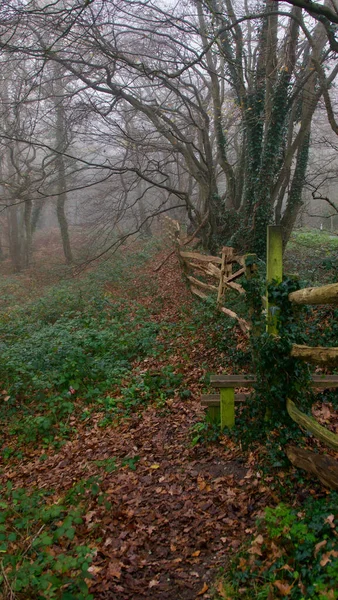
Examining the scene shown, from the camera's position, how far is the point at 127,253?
1944 cm

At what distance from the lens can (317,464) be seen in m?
3.18

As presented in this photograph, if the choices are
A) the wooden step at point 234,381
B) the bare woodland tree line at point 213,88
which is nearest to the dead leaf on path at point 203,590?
the wooden step at point 234,381

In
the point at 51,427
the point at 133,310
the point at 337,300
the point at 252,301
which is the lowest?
the point at 51,427

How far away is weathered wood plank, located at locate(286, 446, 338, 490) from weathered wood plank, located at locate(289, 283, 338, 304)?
1182 mm

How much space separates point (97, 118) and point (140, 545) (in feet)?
36.6

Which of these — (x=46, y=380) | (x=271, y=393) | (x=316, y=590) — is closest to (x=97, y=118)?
(x=46, y=380)

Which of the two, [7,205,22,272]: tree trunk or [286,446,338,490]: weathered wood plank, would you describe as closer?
[286,446,338,490]: weathered wood plank

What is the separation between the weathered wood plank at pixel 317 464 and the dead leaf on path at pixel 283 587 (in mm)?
722

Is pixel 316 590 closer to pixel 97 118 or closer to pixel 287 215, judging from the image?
pixel 287 215

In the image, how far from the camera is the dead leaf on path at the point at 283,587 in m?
2.53

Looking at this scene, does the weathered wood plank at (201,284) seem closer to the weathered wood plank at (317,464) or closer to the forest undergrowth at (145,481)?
the forest undergrowth at (145,481)

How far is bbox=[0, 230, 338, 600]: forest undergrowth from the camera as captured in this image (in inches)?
112

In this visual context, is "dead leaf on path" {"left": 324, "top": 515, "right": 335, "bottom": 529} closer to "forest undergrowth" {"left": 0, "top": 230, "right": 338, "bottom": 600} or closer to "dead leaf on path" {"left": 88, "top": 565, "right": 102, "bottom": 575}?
"forest undergrowth" {"left": 0, "top": 230, "right": 338, "bottom": 600}

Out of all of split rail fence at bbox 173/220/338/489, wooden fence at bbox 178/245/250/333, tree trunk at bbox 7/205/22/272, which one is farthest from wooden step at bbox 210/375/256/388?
tree trunk at bbox 7/205/22/272
